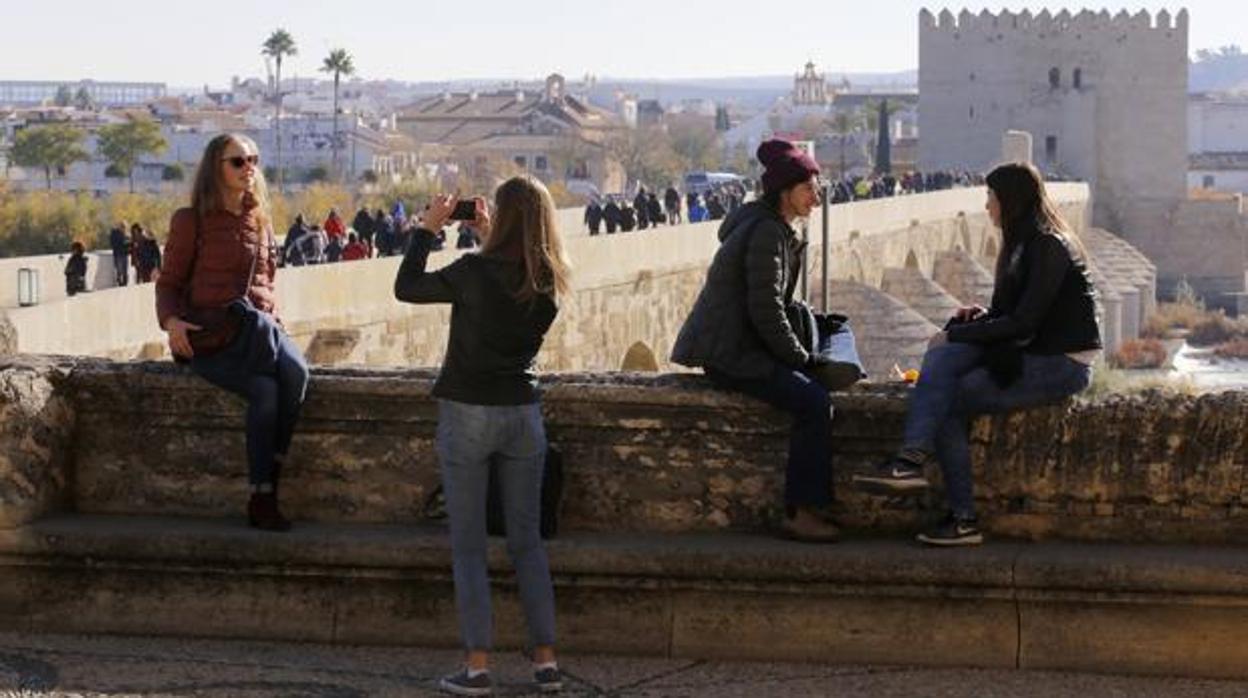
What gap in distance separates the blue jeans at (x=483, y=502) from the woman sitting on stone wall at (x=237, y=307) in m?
0.59

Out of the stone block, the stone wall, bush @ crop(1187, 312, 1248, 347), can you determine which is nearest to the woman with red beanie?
the stone wall

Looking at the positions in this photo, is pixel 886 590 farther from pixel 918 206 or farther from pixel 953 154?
pixel 953 154

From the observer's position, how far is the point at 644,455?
6.62m

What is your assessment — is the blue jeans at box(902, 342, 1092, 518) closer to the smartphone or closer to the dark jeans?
the dark jeans

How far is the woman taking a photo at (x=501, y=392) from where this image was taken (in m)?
6.05

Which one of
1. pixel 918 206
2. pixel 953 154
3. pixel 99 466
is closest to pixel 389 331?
pixel 99 466

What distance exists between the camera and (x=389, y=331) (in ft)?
66.8

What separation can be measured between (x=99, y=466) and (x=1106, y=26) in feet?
252

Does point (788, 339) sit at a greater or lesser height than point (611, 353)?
greater

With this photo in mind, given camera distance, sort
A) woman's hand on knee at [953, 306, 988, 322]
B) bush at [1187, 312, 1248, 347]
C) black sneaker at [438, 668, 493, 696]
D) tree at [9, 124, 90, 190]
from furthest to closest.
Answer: tree at [9, 124, 90, 190], bush at [1187, 312, 1248, 347], woman's hand on knee at [953, 306, 988, 322], black sneaker at [438, 668, 493, 696]

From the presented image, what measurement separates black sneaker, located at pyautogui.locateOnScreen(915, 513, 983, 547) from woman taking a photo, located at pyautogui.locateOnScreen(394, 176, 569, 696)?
88cm

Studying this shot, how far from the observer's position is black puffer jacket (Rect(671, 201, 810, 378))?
21.2 ft

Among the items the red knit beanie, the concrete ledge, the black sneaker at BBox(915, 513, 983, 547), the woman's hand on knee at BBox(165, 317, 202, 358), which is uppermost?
the red knit beanie

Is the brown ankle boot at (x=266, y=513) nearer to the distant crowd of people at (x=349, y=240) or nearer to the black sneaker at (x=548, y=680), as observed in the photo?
the black sneaker at (x=548, y=680)
